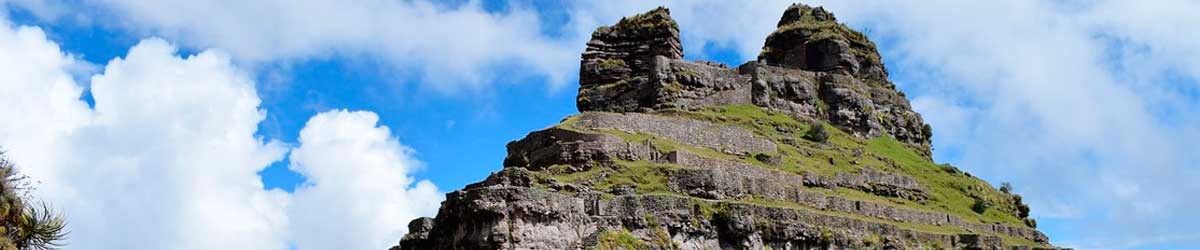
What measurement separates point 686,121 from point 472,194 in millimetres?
20442

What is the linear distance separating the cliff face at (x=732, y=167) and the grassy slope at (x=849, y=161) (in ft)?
0.48

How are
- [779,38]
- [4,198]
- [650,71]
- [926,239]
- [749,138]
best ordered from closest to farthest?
1. [4,198]
2. [926,239]
3. [749,138]
4. [650,71]
5. [779,38]

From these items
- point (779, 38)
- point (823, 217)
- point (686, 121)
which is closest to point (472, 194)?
point (823, 217)

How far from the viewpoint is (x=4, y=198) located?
23781 millimetres

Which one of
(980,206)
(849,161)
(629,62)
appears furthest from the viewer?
(980,206)

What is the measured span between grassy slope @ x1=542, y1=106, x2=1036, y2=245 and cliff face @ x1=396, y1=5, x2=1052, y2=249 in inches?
5.8

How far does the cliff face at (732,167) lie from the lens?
43.6 meters

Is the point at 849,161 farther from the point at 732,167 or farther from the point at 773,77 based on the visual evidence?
the point at 732,167

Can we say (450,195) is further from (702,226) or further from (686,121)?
(686,121)

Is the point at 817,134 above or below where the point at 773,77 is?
below

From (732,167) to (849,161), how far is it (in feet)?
50.2

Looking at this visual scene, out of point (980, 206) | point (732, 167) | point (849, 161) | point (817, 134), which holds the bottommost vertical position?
point (732, 167)

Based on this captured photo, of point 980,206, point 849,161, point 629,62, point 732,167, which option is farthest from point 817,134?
point 732,167

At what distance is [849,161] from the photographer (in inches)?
2773
